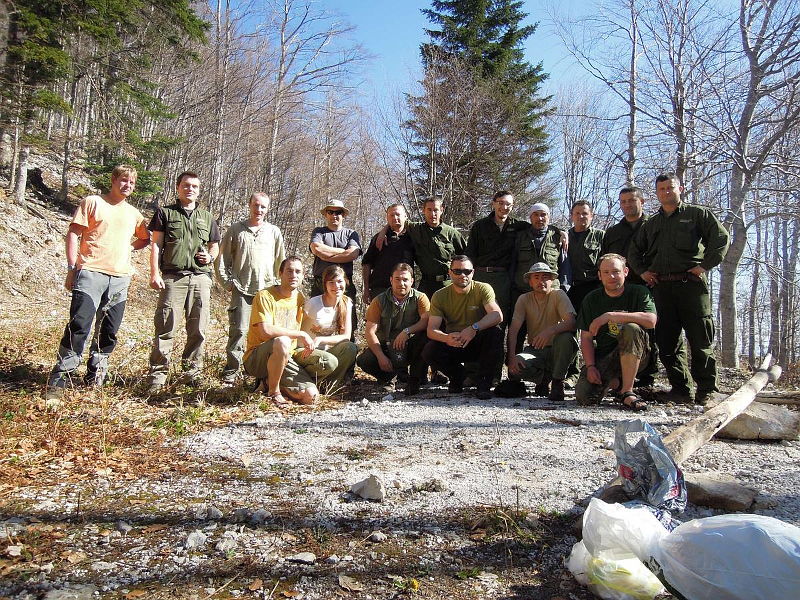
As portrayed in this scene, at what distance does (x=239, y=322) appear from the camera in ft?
19.1

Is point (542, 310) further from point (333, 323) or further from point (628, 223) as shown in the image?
point (333, 323)

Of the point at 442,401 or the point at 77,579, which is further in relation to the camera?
the point at 442,401

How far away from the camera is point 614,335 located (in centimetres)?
522

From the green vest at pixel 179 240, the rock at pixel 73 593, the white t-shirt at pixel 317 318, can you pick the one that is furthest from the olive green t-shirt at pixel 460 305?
the rock at pixel 73 593

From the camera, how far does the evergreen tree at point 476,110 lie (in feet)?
48.0

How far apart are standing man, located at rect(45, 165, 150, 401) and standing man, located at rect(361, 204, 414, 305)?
9.01ft

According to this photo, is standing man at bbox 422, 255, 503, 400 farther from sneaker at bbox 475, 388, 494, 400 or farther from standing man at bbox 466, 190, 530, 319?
standing man at bbox 466, 190, 530, 319

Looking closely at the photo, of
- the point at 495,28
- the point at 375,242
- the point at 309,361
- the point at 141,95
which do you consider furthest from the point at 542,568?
the point at 495,28

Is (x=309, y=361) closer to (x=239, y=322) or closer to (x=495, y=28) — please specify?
(x=239, y=322)

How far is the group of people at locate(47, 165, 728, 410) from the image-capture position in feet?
16.4

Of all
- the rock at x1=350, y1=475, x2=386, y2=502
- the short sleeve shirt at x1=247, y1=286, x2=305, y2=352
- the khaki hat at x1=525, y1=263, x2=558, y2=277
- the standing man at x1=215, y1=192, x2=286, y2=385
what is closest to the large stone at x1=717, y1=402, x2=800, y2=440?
the khaki hat at x1=525, y1=263, x2=558, y2=277

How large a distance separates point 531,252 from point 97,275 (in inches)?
177

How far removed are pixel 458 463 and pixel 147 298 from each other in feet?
34.3

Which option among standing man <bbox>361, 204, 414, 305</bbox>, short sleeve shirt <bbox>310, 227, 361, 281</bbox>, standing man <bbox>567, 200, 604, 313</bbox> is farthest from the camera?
standing man <bbox>361, 204, 414, 305</bbox>
